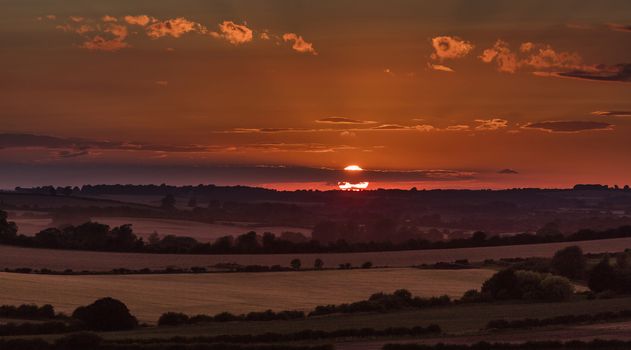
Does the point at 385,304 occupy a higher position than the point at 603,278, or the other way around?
the point at 603,278

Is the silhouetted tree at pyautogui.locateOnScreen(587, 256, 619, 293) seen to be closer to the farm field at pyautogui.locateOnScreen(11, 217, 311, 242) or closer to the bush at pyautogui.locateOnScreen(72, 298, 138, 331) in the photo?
the bush at pyautogui.locateOnScreen(72, 298, 138, 331)

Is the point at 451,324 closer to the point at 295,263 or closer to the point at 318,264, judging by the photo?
the point at 318,264

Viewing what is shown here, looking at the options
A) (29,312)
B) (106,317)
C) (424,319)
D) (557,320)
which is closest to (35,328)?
(106,317)

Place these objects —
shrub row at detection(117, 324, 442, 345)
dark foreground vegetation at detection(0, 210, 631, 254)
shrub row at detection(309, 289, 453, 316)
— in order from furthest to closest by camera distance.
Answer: dark foreground vegetation at detection(0, 210, 631, 254)
shrub row at detection(309, 289, 453, 316)
shrub row at detection(117, 324, 442, 345)

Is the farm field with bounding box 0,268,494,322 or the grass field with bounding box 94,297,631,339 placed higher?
the farm field with bounding box 0,268,494,322

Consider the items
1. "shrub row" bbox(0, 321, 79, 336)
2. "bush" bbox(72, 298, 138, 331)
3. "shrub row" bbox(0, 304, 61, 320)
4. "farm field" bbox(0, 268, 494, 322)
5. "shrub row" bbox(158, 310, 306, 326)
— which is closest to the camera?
"shrub row" bbox(0, 321, 79, 336)

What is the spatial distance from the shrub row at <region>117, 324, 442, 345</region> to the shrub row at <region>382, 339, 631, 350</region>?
19.9ft

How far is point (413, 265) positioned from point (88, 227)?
48.2 metres

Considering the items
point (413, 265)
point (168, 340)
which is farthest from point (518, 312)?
point (413, 265)

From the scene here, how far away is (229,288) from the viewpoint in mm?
81250

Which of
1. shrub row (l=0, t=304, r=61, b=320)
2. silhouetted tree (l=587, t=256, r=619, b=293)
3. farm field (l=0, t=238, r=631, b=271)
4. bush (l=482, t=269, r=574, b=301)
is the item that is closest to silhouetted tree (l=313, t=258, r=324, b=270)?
farm field (l=0, t=238, r=631, b=271)

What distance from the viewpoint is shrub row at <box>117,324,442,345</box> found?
158 ft

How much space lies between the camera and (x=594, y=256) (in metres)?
109

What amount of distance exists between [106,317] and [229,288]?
25.6 m
